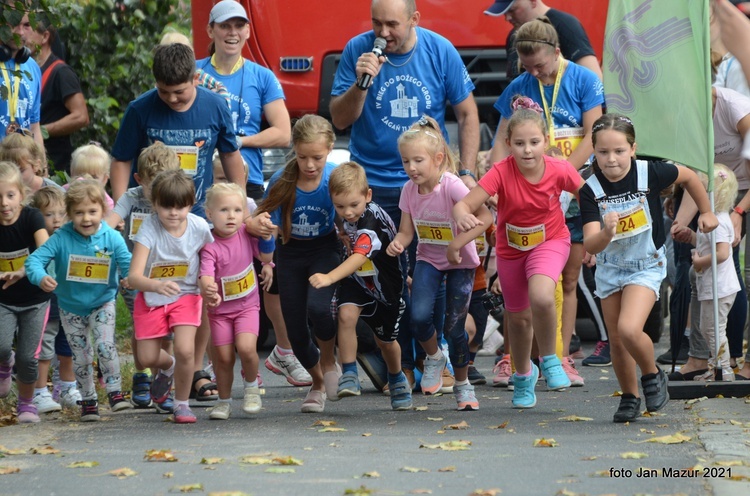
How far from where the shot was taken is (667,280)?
13023 mm

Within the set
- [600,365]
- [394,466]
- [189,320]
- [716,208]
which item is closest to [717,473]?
[394,466]

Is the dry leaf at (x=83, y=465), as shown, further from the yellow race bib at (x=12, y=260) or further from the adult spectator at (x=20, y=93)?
the adult spectator at (x=20, y=93)

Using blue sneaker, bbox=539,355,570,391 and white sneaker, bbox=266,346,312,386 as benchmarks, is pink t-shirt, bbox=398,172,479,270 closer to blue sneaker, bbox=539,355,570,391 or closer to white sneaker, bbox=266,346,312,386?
blue sneaker, bbox=539,355,570,391

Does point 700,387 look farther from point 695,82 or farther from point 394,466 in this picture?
point 394,466

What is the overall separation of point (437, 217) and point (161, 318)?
5.45ft

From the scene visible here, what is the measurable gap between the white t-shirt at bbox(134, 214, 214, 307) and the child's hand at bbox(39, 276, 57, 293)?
0.49 m

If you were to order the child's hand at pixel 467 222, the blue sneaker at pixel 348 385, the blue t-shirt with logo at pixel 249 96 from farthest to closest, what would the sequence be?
the blue t-shirt with logo at pixel 249 96
the blue sneaker at pixel 348 385
the child's hand at pixel 467 222

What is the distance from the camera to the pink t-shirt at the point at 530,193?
8.05 m

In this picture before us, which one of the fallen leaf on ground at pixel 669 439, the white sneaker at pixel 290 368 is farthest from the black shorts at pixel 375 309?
the fallen leaf on ground at pixel 669 439

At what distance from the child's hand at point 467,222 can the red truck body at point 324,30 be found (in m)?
4.57

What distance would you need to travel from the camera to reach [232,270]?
8.13 m

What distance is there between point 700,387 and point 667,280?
4.86m

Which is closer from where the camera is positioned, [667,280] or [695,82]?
[695,82]

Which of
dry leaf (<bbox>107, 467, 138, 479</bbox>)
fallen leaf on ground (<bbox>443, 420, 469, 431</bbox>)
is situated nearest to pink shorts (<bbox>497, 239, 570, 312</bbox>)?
fallen leaf on ground (<bbox>443, 420, 469, 431</bbox>)
